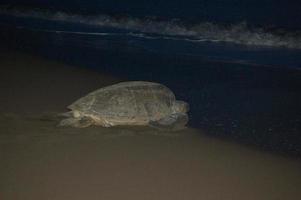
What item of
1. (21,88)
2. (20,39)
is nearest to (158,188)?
(21,88)

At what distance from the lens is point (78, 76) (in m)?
Answer: 7.01

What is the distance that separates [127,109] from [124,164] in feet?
3.43

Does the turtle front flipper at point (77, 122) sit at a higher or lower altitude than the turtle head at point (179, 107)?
lower

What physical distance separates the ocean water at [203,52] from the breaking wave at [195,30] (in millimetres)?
28

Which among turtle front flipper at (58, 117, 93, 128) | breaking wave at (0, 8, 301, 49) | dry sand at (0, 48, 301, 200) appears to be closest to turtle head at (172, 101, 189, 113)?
dry sand at (0, 48, 301, 200)

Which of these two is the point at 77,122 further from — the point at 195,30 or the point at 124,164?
the point at 195,30

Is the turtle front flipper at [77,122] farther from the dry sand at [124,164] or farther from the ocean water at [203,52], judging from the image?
the ocean water at [203,52]

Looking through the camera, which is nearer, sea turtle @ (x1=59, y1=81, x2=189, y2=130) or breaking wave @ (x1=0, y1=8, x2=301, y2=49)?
sea turtle @ (x1=59, y1=81, x2=189, y2=130)

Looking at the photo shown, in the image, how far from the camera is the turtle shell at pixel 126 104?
4891 millimetres

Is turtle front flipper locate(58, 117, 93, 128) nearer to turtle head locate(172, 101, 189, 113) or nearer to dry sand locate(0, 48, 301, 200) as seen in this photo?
dry sand locate(0, 48, 301, 200)

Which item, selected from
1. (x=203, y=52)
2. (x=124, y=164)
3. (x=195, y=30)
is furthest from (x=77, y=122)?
(x=195, y=30)

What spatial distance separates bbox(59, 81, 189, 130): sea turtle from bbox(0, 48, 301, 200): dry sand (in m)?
0.12

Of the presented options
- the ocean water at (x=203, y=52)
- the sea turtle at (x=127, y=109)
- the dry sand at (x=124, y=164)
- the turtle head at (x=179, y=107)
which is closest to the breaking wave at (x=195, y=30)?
the ocean water at (x=203, y=52)

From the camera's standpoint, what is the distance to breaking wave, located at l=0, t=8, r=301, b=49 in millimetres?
11320
